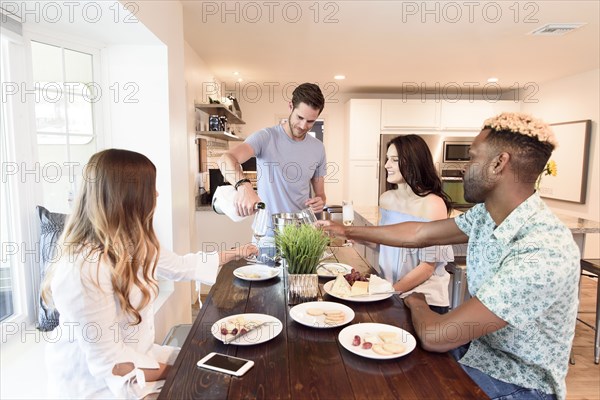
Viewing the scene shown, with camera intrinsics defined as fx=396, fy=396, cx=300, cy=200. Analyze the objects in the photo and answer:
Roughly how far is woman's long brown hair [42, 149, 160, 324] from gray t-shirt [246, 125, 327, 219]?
1.06m

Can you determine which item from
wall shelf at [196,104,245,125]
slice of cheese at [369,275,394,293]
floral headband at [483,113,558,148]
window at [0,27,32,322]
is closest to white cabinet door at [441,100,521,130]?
wall shelf at [196,104,245,125]

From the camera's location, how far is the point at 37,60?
6.07ft

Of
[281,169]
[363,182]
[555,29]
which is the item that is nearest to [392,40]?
[555,29]

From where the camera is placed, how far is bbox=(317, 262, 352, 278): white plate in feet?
5.43

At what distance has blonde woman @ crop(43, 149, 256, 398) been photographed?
113 cm

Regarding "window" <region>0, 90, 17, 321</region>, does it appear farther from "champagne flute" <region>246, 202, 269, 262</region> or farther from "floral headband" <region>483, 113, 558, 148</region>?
"floral headband" <region>483, 113, 558, 148</region>

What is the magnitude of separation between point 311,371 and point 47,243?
4.68 ft

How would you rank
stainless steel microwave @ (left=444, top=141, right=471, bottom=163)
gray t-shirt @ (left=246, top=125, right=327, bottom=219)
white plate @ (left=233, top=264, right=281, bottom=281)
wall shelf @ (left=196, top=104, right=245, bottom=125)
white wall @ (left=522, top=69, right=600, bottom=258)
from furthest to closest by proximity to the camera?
stainless steel microwave @ (left=444, top=141, right=471, bottom=163), white wall @ (left=522, top=69, right=600, bottom=258), wall shelf @ (left=196, top=104, right=245, bottom=125), gray t-shirt @ (left=246, top=125, right=327, bottom=219), white plate @ (left=233, top=264, right=281, bottom=281)

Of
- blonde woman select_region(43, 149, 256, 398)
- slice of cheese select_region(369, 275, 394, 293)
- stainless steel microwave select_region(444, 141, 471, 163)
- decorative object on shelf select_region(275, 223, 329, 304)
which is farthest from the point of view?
stainless steel microwave select_region(444, 141, 471, 163)

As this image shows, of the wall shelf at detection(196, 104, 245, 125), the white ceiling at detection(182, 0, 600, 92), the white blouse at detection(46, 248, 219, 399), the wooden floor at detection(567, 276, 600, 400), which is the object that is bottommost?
the wooden floor at detection(567, 276, 600, 400)

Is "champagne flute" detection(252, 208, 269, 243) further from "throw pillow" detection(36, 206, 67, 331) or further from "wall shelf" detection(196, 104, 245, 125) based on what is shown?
"wall shelf" detection(196, 104, 245, 125)

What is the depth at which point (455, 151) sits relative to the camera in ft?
18.1

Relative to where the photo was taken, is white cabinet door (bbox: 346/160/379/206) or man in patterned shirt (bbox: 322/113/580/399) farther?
white cabinet door (bbox: 346/160/379/206)

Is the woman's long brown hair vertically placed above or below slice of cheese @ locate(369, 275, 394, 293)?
above
